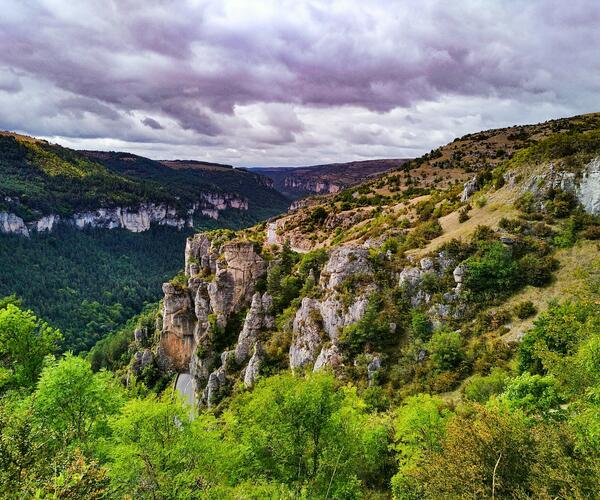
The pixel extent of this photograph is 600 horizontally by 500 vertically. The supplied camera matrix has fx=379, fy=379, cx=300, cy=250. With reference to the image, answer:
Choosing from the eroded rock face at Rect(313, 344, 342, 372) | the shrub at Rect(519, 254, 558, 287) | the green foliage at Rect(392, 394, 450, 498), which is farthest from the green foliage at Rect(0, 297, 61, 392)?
the shrub at Rect(519, 254, 558, 287)

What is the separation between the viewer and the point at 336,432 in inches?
645

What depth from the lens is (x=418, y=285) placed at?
1127 inches

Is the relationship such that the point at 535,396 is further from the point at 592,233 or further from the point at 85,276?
the point at 85,276

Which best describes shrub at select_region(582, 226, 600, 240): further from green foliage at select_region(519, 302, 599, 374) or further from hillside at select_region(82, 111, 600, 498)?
green foliage at select_region(519, 302, 599, 374)

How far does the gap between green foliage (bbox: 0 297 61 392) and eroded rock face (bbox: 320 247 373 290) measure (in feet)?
69.0

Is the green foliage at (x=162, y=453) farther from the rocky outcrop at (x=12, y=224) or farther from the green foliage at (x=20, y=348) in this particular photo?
the rocky outcrop at (x=12, y=224)

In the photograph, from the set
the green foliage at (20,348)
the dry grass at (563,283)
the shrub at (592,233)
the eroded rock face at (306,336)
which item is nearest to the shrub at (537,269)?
the dry grass at (563,283)

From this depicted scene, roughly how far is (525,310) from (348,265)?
543 inches

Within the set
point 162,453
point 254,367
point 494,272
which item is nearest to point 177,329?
point 254,367

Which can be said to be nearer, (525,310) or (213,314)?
(525,310)

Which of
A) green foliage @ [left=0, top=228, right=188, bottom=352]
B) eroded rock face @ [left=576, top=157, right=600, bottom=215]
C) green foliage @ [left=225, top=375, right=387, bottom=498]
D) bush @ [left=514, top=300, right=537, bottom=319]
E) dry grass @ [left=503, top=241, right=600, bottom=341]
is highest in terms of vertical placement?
eroded rock face @ [left=576, top=157, right=600, bottom=215]

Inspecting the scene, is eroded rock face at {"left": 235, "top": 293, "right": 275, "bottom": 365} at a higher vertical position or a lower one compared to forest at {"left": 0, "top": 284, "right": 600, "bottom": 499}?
lower

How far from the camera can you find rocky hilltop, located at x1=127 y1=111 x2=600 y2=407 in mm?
24047

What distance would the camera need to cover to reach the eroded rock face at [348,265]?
3234cm
